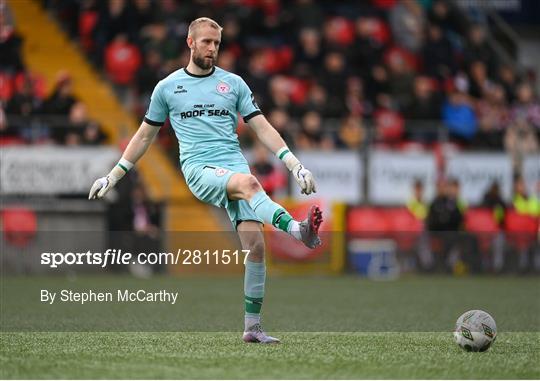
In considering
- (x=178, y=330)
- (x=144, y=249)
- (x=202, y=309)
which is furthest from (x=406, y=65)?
(x=178, y=330)

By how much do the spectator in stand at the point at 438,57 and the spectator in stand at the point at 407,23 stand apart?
0.73 m

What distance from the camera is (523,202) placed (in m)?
21.3

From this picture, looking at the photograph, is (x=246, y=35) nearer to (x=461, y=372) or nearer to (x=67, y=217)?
(x=67, y=217)

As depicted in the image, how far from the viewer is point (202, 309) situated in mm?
12750

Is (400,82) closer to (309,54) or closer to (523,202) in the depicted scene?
(309,54)

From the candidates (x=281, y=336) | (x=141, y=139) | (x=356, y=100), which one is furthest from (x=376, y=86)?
(x=141, y=139)

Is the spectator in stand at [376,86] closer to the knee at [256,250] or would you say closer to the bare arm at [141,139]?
the bare arm at [141,139]

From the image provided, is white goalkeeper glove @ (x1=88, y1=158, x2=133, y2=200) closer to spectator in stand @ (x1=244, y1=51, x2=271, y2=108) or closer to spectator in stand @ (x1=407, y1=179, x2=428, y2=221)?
spectator in stand @ (x1=244, y1=51, x2=271, y2=108)

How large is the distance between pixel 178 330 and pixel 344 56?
13.7 meters

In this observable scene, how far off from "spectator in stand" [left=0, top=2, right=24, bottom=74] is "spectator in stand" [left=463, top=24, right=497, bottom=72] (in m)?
9.54

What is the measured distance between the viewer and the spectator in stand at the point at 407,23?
2550 centimetres

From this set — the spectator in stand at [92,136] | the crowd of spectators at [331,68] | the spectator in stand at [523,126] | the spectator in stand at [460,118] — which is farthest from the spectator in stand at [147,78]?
the spectator in stand at [523,126]

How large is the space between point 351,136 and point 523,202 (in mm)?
3293

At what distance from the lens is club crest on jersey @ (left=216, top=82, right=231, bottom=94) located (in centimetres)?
904
